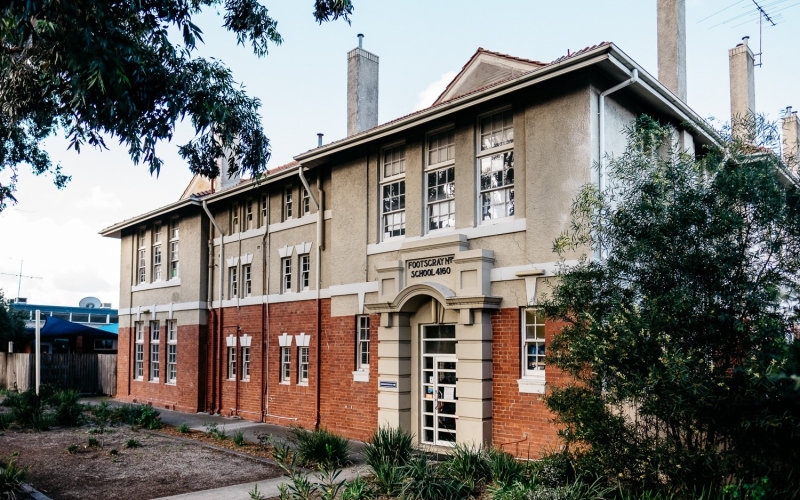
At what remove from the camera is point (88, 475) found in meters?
13.3

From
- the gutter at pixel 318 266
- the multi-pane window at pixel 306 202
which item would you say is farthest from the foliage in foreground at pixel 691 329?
the multi-pane window at pixel 306 202

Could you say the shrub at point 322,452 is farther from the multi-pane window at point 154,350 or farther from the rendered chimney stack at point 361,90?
the multi-pane window at point 154,350

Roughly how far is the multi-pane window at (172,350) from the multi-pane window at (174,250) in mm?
1878

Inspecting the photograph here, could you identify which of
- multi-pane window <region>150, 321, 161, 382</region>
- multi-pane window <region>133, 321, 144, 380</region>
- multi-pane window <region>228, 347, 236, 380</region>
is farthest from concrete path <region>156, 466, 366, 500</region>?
multi-pane window <region>133, 321, 144, 380</region>

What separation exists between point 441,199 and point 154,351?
54.0 ft

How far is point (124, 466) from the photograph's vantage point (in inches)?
561

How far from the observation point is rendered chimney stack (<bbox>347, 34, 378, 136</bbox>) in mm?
20672

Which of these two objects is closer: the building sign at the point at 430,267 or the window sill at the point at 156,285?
the building sign at the point at 430,267

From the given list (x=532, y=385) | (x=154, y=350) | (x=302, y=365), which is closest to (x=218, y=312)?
(x=302, y=365)

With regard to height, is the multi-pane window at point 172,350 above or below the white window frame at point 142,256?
below

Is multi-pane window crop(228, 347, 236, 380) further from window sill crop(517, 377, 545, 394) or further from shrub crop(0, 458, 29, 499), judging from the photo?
window sill crop(517, 377, 545, 394)

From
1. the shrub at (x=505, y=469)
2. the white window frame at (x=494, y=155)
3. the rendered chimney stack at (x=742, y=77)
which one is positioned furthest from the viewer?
the rendered chimney stack at (x=742, y=77)

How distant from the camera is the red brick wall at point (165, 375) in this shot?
24.6m

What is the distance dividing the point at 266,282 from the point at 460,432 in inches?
386
